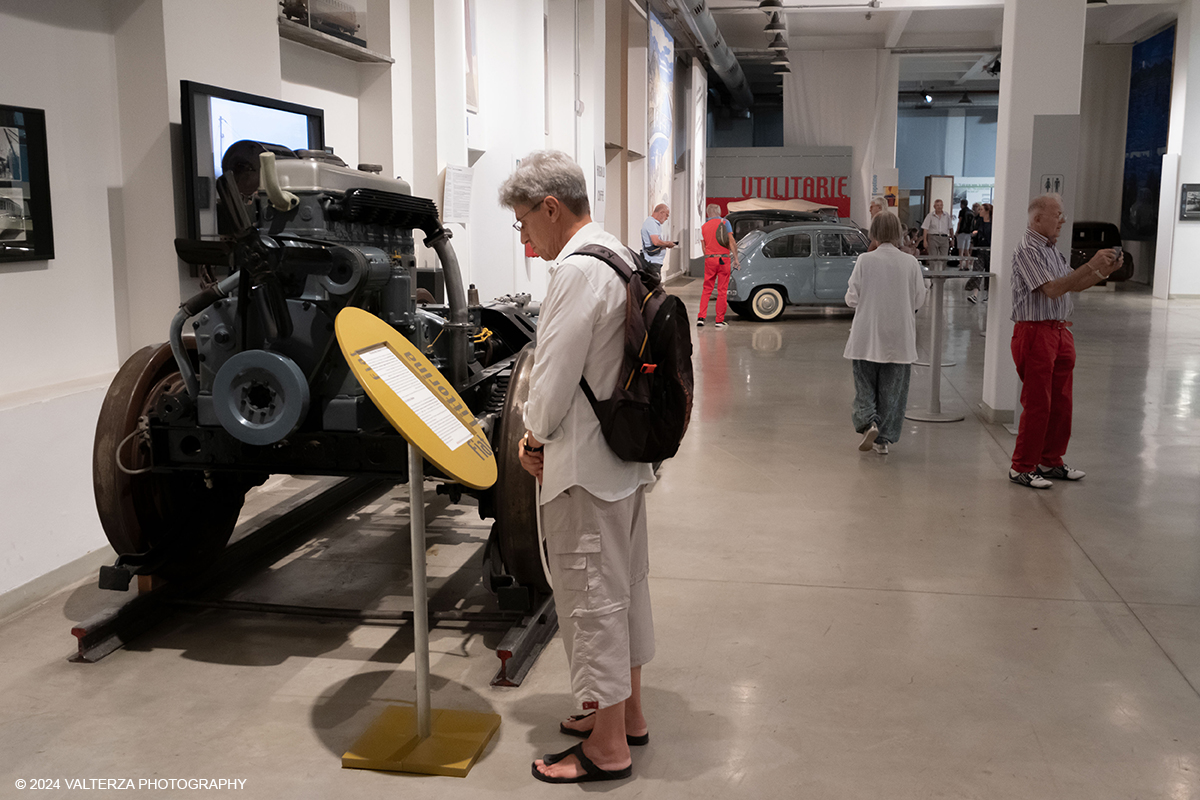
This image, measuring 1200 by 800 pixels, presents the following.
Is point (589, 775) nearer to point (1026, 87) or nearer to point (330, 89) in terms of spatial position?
point (330, 89)

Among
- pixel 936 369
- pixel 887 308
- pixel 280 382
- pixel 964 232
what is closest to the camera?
pixel 280 382

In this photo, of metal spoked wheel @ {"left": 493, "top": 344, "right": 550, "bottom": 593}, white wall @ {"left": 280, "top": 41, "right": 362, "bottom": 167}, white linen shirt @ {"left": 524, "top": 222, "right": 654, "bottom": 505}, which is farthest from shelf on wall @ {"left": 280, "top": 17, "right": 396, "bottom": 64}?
white linen shirt @ {"left": 524, "top": 222, "right": 654, "bottom": 505}

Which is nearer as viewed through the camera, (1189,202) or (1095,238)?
(1189,202)

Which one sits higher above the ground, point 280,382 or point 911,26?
point 911,26

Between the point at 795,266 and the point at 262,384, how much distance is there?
11825mm

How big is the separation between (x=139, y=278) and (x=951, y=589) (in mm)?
4150

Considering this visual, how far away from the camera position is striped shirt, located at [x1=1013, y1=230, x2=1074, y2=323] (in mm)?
5621

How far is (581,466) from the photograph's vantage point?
2.68 m

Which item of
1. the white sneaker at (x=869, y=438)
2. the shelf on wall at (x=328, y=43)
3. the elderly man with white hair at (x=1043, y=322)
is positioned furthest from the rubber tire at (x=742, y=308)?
the elderly man with white hair at (x=1043, y=322)

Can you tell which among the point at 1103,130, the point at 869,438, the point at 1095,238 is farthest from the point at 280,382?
the point at 1103,130

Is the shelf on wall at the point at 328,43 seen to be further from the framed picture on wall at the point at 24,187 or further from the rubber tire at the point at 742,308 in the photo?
the rubber tire at the point at 742,308

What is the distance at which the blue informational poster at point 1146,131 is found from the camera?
778 inches

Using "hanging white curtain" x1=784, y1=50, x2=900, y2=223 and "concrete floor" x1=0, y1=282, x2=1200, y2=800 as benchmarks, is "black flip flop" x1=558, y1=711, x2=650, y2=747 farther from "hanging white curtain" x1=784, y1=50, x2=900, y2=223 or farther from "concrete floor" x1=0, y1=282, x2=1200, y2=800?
"hanging white curtain" x1=784, y1=50, x2=900, y2=223

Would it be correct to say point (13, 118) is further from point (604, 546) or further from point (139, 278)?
point (604, 546)
